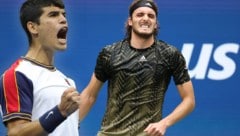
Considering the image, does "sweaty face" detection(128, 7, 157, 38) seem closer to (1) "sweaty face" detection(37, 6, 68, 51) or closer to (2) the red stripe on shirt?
(1) "sweaty face" detection(37, 6, 68, 51)

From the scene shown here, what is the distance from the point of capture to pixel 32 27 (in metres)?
2.76

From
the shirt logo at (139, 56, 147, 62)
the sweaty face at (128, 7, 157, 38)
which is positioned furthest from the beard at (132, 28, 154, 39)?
the shirt logo at (139, 56, 147, 62)

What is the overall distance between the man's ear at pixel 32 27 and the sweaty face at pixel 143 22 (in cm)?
175

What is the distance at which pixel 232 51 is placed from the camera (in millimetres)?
5652

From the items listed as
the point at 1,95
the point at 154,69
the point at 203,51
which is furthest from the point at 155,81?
the point at 1,95

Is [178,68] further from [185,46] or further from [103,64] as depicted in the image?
[185,46]

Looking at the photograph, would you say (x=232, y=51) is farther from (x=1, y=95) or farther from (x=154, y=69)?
(x=1, y=95)

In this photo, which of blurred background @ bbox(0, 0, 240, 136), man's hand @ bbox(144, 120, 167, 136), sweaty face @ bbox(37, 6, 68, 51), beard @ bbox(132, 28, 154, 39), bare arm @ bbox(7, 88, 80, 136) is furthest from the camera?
blurred background @ bbox(0, 0, 240, 136)

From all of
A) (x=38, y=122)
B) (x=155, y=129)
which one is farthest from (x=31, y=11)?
(x=155, y=129)

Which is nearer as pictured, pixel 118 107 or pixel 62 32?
pixel 62 32

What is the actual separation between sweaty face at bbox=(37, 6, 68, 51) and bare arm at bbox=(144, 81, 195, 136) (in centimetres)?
133

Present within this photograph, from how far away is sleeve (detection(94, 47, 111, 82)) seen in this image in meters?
4.46

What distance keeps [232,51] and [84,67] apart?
1162 mm

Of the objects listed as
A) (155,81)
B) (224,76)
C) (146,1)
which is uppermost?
(146,1)
